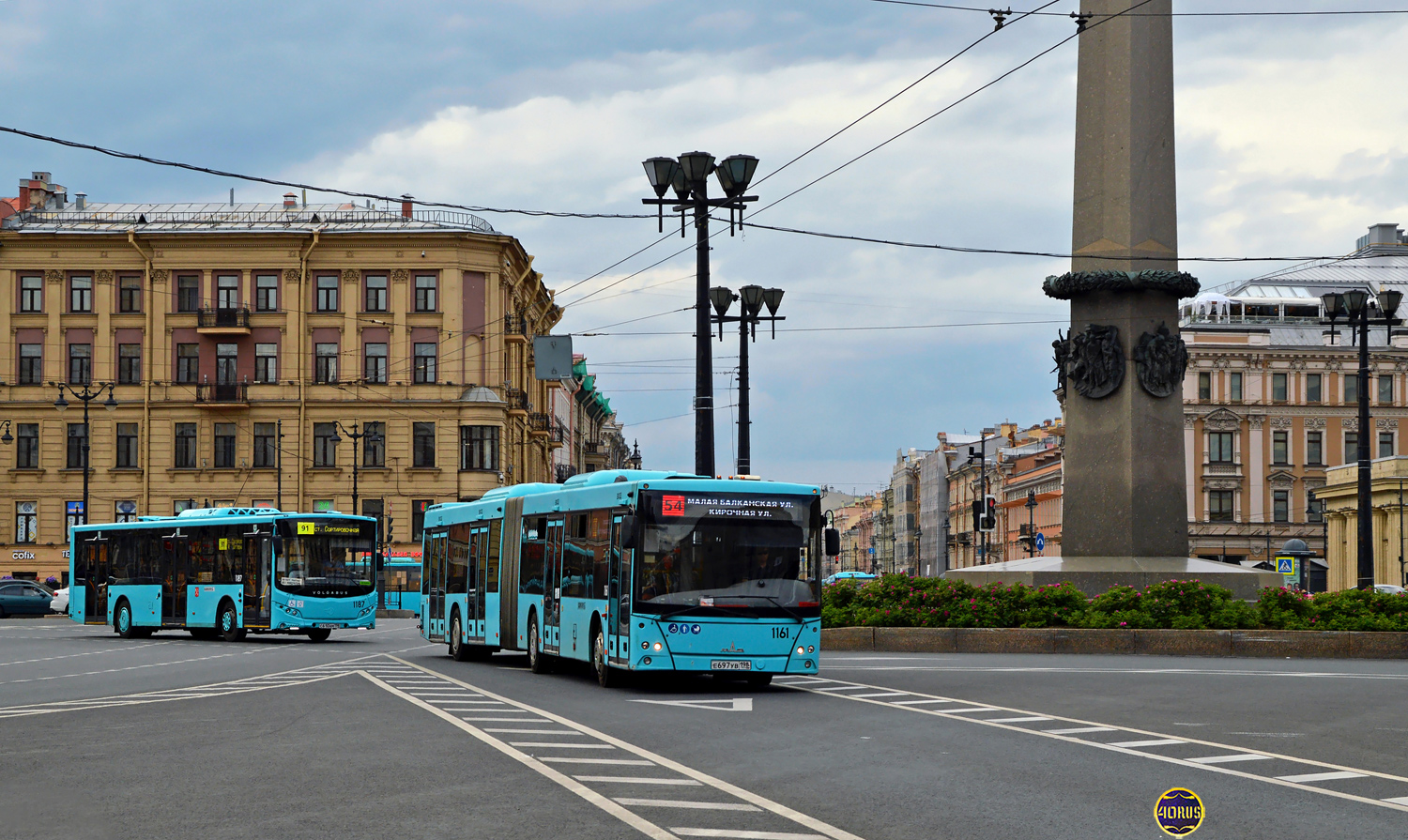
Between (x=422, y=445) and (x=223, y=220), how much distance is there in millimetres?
13755

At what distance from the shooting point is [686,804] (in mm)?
10445

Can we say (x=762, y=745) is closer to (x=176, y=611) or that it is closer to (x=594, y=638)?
(x=594, y=638)

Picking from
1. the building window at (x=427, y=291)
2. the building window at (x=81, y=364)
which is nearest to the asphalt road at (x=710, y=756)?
the building window at (x=427, y=291)

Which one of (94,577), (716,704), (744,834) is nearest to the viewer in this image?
(744,834)

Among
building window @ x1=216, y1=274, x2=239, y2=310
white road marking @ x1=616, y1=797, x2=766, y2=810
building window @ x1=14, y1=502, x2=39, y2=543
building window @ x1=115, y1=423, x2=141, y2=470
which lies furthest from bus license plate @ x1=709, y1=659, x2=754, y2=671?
building window @ x1=14, y1=502, x2=39, y2=543

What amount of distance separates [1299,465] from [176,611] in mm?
75342

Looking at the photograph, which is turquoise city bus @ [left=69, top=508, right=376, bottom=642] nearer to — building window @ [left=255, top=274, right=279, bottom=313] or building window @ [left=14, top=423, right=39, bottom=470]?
building window @ [left=255, top=274, right=279, bottom=313]

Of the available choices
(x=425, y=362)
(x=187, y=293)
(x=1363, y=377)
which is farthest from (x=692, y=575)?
(x=187, y=293)

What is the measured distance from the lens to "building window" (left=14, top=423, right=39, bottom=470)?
7362cm

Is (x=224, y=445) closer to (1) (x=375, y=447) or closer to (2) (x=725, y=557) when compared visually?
(1) (x=375, y=447)

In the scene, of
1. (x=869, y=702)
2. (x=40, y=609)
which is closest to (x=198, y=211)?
(x=40, y=609)

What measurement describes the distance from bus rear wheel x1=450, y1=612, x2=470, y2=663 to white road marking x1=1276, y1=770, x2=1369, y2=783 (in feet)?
64.3

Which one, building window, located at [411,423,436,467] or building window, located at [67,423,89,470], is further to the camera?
building window, located at [67,423,89,470]

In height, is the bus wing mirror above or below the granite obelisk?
below
